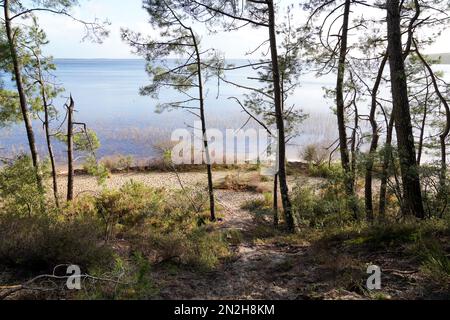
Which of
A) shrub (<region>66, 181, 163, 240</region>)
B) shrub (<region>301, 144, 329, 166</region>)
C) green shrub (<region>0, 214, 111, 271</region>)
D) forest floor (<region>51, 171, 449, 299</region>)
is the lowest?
shrub (<region>66, 181, 163, 240</region>)

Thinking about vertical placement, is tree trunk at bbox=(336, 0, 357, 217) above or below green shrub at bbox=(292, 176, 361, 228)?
Result: above

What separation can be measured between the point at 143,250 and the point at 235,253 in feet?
5.42

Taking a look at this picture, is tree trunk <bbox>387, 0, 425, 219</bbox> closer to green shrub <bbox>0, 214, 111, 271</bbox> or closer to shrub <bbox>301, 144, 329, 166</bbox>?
green shrub <bbox>0, 214, 111, 271</bbox>

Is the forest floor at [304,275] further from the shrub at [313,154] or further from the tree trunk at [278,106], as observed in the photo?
the shrub at [313,154]

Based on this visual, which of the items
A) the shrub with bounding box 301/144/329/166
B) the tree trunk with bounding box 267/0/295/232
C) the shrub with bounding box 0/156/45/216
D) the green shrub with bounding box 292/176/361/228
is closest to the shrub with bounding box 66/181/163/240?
the shrub with bounding box 0/156/45/216

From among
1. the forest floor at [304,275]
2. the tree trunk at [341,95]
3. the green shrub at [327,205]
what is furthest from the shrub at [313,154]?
the forest floor at [304,275]

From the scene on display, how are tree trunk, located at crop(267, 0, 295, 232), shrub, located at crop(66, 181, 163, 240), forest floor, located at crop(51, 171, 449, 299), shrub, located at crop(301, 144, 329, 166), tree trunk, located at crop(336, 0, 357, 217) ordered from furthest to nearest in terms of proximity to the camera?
1. shrub, located at crop(301, 144, 329, 166)
2. shrub, located at crop(66, 181, 163, 240)
3. tree trunk, located at crop(336, 0, 357, 217)
4. tree trunk, located at crop(267, 0, 295, 232)
5. forest floor, located at crop(51, 171, 449, 299)

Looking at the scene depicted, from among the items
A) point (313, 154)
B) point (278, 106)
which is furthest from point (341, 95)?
point (313, 154)

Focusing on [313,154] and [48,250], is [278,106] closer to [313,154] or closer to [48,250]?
[48,250]

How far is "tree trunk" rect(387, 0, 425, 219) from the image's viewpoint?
6.33 m

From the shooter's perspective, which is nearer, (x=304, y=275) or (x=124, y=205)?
(x=304, y=275)

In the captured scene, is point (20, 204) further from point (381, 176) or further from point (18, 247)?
point (381, 176)

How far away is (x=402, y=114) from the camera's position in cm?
648
